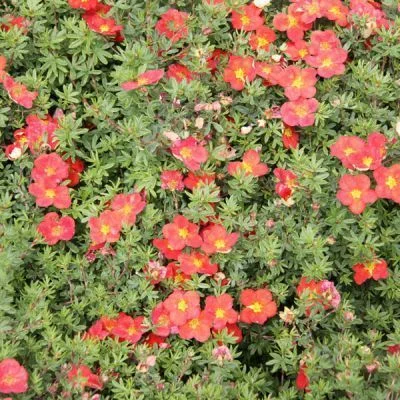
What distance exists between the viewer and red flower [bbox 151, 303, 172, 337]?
131 inches

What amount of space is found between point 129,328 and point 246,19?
1480 mm

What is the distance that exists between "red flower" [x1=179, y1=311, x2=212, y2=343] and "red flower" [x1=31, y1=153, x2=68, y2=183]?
0.79 m

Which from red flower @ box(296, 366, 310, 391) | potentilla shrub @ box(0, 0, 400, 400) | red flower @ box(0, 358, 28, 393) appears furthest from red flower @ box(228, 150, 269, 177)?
red flower @ box(0, 358, 28, 393)

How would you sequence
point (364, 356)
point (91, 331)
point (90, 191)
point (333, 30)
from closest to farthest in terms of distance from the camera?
point (364, 356), point (91, 331), point (90, 191), point (333, 30)

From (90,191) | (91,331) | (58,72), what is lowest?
(91,331)

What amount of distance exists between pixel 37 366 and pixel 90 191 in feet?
2.64

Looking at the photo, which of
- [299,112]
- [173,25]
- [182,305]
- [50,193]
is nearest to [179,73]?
[173,25]

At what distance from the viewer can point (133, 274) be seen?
3537mm

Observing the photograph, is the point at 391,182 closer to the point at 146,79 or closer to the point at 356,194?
the point at 356,194

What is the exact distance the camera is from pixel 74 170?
3.72m

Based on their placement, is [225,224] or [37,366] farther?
[225,224]

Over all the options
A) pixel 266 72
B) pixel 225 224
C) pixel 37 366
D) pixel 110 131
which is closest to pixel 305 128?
pixel 266 72

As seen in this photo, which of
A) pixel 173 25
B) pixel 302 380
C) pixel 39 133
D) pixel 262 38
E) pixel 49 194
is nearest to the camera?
pixel 302 380

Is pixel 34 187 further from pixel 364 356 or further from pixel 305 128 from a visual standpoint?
pixel 364 356
